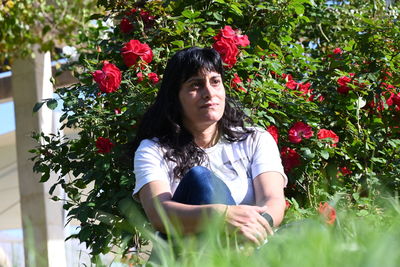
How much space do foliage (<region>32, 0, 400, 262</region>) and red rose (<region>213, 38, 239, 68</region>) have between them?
18 centimetres

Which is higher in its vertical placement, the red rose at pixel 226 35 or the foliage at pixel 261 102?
the red rose at pixel 226 35

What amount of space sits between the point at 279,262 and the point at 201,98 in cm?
188

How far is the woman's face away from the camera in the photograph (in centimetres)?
287

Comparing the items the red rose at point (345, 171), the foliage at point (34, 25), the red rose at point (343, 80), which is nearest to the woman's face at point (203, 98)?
the red rose at point (343, 80)

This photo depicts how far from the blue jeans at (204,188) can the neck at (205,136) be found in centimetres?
53

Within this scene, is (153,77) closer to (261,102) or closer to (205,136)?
(261,102)

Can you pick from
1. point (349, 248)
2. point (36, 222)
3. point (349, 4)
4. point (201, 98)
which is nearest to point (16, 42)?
point (36, 222)

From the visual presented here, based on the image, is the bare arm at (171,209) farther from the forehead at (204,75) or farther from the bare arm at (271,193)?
the forehead at (204,75)

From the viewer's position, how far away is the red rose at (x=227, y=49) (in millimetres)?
3439

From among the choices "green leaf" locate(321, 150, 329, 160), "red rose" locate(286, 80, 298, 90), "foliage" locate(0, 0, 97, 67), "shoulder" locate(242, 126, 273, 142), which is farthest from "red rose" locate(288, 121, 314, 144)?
"foliage" locate(0, 0, 97, 67)

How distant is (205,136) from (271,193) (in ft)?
1.44

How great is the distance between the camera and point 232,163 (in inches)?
113

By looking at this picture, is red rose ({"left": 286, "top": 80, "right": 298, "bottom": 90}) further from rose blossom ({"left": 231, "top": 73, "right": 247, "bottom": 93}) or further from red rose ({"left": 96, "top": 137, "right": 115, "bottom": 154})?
red rose ({"left": 96, "top": 137, "right": 115, "bottom": 154})

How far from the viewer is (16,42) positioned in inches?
301
